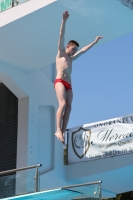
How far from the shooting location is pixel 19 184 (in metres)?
10.2

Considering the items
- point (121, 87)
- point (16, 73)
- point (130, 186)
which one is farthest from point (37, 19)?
point (121, 87)

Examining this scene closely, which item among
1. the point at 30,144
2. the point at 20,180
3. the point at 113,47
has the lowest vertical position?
the point at 20,180

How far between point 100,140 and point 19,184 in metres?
6.61

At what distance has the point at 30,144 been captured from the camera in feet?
52.2

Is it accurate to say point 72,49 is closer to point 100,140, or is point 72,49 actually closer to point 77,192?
point 77,192

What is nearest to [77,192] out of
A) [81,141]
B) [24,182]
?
[24,182]

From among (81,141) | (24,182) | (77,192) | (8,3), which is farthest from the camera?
(81,141)

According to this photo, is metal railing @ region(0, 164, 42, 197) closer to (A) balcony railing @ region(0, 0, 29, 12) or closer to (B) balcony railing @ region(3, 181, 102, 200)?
(B) balcony railing @ region(3, 181, 102, 200)

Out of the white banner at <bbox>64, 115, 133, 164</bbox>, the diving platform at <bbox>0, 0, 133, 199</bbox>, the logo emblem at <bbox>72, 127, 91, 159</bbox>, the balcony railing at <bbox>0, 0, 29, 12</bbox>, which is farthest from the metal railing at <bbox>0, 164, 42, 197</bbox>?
the logo emblem at <bbox>72, 127, 91, 159</bbox>

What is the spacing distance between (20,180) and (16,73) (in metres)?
6.23

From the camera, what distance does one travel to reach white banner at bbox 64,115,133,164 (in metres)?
16.0

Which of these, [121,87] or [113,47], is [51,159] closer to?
[121,87]

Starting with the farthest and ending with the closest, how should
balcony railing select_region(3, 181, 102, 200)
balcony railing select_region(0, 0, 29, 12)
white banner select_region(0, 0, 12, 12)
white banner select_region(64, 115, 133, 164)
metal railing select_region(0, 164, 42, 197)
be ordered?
white banner select_region(64, 115, 133, 164)
white banner select_region(0, 0, 12, 12)
balcony railing select_region(0, 0, 29, 12)
metal railing select_region(0, 164, 42, 197)
balcony railing select_region(3, 181, 102, 200)

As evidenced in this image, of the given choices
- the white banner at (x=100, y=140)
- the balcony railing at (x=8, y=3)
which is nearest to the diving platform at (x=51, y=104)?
the white banner at (x=100, y=140)
